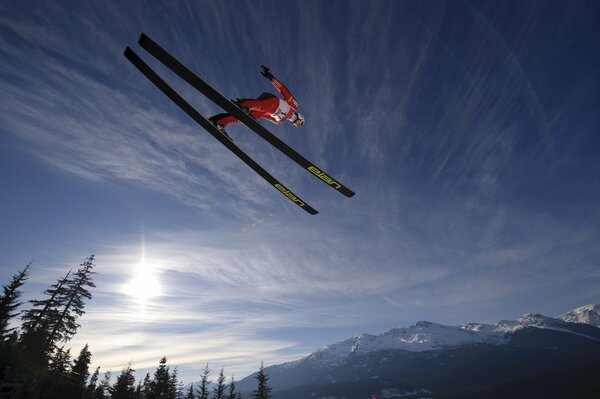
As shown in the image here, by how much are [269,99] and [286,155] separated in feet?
6.23

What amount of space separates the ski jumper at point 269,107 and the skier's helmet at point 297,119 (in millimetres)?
200

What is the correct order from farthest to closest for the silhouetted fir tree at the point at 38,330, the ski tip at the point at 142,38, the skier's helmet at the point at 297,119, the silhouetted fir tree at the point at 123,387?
1. the silhouetted fir tree at the point at 123,387
2. the silhouetted fir tree at the point at 38,330
3. the skier's helmet at the point at 297,119
4. the ski tip at the point at 142,38

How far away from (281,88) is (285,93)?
28 centimetres

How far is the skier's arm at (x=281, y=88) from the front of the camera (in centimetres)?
964

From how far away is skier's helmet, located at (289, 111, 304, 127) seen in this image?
36.6 ft

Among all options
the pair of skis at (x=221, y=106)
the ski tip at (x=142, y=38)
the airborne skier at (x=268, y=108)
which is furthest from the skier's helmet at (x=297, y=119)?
the ski tip at (x=142, y=38)

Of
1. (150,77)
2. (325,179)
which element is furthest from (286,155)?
(150,77)

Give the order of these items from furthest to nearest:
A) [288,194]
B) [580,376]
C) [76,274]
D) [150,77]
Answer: [580,376] < [76,274] < [288,194] < [150,77]

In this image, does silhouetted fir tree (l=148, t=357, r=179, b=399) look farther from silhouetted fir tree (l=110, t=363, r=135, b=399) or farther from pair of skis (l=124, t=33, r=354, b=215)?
pair of skis (l=124, t=33, r=354, b=215)

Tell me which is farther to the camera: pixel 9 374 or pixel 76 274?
pixel 76 274

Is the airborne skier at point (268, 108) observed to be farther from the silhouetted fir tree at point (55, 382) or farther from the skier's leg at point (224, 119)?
the silhouetted fir tree at point (55, 382)

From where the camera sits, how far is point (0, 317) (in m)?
26.2

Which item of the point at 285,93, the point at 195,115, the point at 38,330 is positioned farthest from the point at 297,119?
the point at 38,330

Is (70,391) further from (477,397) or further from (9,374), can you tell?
(477,397)
